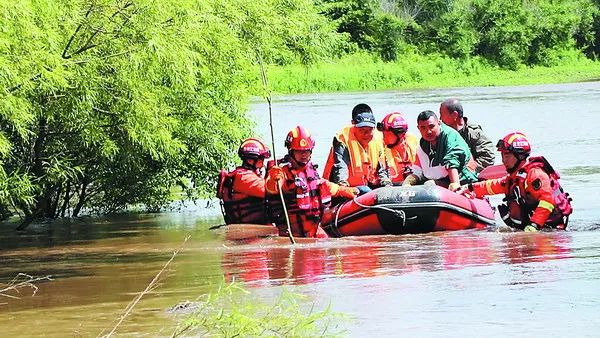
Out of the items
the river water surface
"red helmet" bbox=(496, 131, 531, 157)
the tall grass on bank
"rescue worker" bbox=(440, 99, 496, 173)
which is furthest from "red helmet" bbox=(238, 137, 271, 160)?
the tall grass on bank

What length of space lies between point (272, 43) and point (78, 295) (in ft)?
23.3

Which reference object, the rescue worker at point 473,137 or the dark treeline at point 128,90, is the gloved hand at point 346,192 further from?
the dark treeline at point 128,90

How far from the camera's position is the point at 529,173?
13.7 metres

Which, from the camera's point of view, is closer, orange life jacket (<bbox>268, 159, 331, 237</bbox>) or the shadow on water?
orange life jacket (<bbox>268, 159, 331, 237</bbox>)

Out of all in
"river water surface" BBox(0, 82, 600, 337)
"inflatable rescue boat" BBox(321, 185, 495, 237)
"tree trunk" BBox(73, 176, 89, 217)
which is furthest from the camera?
"tree trunk" BBox(73, 176, 89, 217)

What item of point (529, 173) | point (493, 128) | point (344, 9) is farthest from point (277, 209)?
point (344, 9)

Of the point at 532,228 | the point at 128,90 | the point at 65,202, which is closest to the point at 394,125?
the point at 532,228

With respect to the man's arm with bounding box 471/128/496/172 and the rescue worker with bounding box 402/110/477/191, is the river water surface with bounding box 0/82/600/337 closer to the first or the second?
the rescue worker with bounding box 402/110/477/191

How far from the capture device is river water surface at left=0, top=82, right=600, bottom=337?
29.4 ft

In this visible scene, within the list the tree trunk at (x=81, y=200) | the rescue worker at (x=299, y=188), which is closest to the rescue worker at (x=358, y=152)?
the rescue worker at (x=299, y=188)

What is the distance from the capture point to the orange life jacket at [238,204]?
581 inches

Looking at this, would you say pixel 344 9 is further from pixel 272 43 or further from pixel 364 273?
pixel 364 273

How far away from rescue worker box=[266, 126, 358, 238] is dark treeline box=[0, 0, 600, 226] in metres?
1.31

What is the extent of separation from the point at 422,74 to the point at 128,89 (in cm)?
4444
